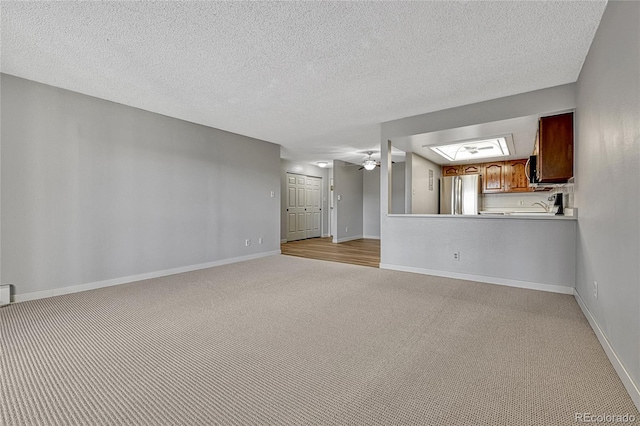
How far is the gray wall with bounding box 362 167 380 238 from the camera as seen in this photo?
9125mm

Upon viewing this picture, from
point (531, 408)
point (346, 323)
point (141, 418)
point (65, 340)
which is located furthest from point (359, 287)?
point (65, 340)

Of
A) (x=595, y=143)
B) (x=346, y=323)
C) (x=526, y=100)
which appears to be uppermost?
(x=526, y=100)

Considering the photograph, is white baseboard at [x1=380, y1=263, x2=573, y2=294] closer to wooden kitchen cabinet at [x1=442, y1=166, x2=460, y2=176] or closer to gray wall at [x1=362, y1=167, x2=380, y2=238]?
wooden kitchen cabinet at [x1=442, y1=166, x2=460, y2=176]

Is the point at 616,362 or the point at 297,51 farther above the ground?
the point at 297,51

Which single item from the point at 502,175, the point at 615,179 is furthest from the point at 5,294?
the point at 502,175

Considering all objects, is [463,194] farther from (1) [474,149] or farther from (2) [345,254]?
(2) [345,254]

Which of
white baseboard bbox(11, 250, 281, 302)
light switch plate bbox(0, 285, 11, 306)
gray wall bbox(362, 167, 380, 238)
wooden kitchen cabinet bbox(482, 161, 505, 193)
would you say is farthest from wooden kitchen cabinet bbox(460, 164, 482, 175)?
light switch plate bbox(0, 285, 11, 306)

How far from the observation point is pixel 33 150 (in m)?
3.12

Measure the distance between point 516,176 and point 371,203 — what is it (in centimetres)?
398

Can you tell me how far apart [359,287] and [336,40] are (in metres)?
2.68

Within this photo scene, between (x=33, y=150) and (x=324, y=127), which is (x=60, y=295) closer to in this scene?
(x=33, y=150)

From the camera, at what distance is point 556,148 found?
3.33 meters

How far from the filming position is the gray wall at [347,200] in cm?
824

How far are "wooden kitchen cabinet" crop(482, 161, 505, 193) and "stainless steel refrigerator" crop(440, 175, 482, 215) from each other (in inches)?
6.5
